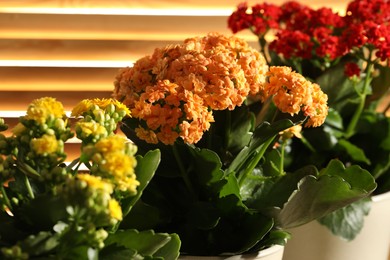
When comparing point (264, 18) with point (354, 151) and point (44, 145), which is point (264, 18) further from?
point (44, 145)

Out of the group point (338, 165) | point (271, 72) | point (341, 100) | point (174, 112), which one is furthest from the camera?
point (341, 100)

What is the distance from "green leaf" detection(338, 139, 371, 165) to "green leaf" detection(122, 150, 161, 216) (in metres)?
0.52

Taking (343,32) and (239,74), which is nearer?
(239,74)

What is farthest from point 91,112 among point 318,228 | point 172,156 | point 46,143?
point 318,228

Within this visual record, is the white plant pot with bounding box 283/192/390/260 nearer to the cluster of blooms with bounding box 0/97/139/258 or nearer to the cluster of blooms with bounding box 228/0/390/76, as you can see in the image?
the cluster of blooms with bounding box 228/0/390/76

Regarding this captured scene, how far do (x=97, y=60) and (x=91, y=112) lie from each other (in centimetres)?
58

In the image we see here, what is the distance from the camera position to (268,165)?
1076 millimetres

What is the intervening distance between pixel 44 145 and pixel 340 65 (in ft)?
2.22

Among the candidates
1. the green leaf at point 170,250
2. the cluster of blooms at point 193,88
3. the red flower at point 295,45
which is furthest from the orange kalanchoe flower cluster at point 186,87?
the red flower at point 295,45

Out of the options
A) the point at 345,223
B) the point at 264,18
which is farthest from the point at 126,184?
the point at 264,18

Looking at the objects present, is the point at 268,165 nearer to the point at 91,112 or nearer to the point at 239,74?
the point at 239,74

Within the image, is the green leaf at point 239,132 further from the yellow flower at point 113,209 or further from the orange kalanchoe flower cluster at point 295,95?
the yellow flower at point 113,209

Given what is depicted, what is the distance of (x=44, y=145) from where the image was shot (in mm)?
698

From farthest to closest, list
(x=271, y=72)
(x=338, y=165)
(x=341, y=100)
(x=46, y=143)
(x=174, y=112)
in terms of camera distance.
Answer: (x=341, y=100) → (x=338, y=165) → (x=271, y=72) → (x=174, y=112) → (x=46, y=143)
